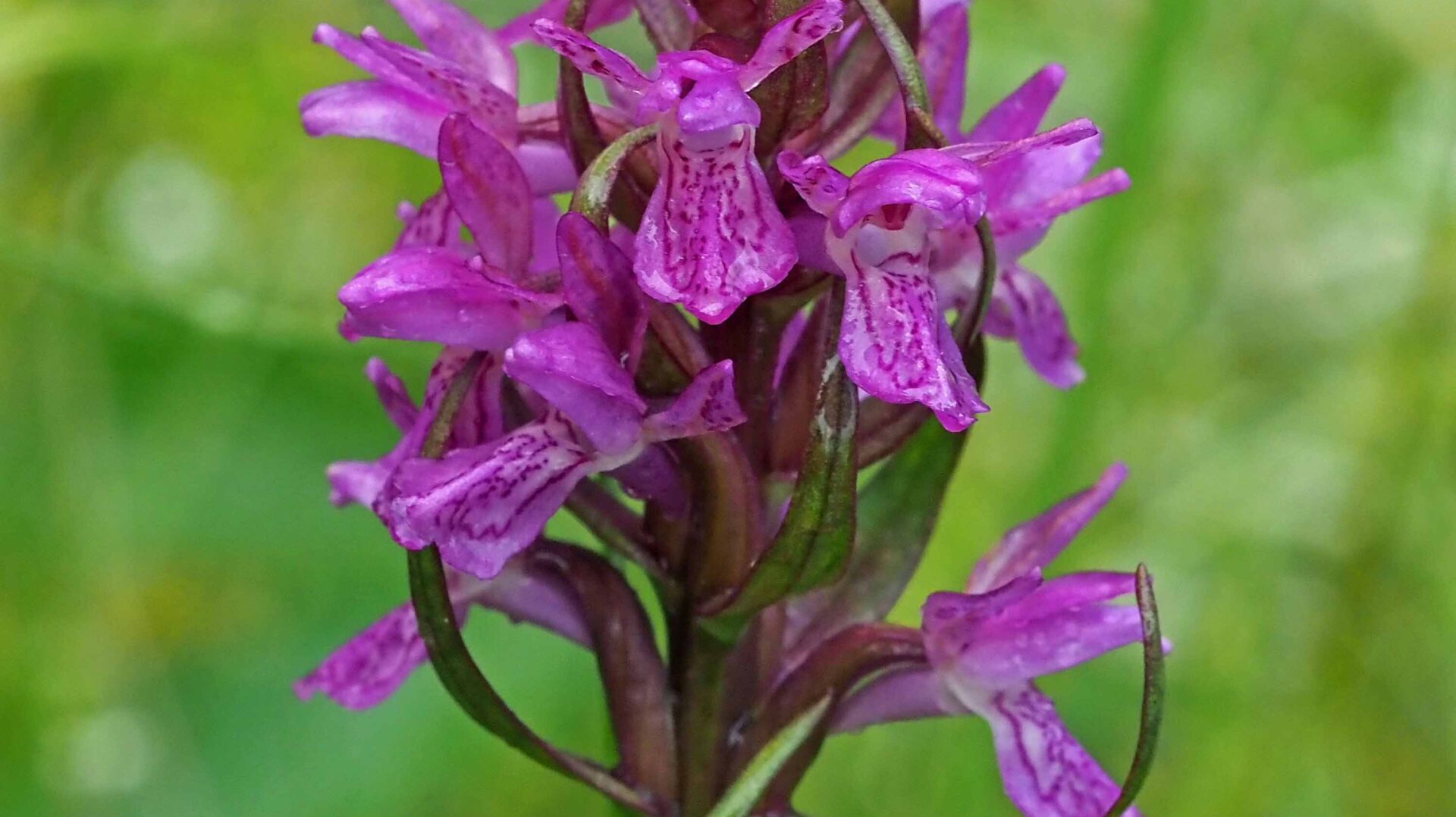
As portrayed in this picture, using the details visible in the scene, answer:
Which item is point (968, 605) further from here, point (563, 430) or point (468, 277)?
point (468, 277)

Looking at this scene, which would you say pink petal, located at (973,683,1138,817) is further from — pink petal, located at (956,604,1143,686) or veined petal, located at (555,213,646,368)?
veined petal, located at (555,213,646,368)

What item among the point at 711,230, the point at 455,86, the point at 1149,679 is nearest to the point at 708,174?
the point at 711,230

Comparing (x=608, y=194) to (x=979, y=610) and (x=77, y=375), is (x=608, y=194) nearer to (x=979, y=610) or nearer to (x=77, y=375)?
(x=979, y=610)

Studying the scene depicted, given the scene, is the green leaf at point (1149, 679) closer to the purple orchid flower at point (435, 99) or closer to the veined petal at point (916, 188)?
the veined petal at point (916, 188)

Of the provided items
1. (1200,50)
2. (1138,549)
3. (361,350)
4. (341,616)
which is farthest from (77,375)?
(1200,50)

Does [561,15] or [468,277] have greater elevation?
[561,15]

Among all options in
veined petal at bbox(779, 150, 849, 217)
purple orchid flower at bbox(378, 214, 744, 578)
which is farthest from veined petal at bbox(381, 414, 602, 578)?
veined petal at bbox(779, 150, 849, 217)
